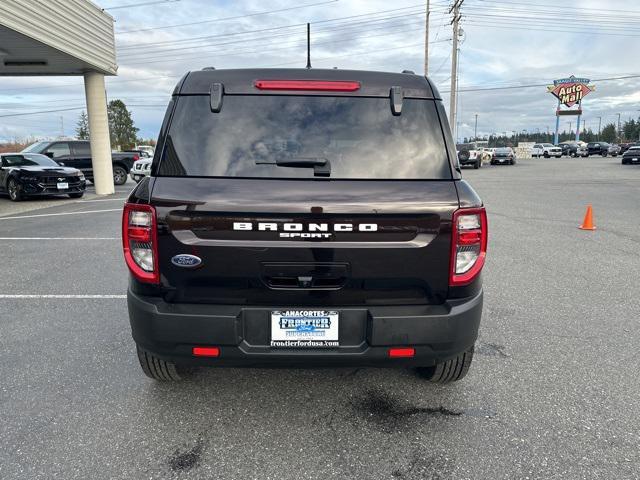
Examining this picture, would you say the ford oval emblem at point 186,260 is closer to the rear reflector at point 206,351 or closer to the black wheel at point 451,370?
the rear reflector at point 206,351

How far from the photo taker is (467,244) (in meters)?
2.50

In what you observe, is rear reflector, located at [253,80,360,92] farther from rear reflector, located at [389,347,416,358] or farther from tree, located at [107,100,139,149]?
tree, located at [107,100,139,149]

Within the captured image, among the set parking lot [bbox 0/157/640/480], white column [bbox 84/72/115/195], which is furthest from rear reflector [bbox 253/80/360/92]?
white column [bbox 84/72/115/195]

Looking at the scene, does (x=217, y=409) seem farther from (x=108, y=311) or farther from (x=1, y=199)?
(x=1, y=199)

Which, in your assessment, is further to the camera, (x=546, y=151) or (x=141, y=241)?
(x=546, y=151)

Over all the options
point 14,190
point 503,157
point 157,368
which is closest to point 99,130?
point 14,190

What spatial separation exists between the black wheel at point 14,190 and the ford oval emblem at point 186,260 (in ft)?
47.6

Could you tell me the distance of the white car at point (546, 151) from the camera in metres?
55.2

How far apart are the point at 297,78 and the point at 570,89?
7899 centimetres

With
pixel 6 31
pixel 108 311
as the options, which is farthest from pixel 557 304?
pixel 6 31

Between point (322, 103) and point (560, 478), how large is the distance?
2.28 m

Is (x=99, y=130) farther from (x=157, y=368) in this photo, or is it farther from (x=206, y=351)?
(x=206, y=351)

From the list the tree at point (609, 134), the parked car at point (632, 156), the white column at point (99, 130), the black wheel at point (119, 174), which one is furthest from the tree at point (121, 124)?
the tree at point (609, 134)

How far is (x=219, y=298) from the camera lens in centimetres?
246
